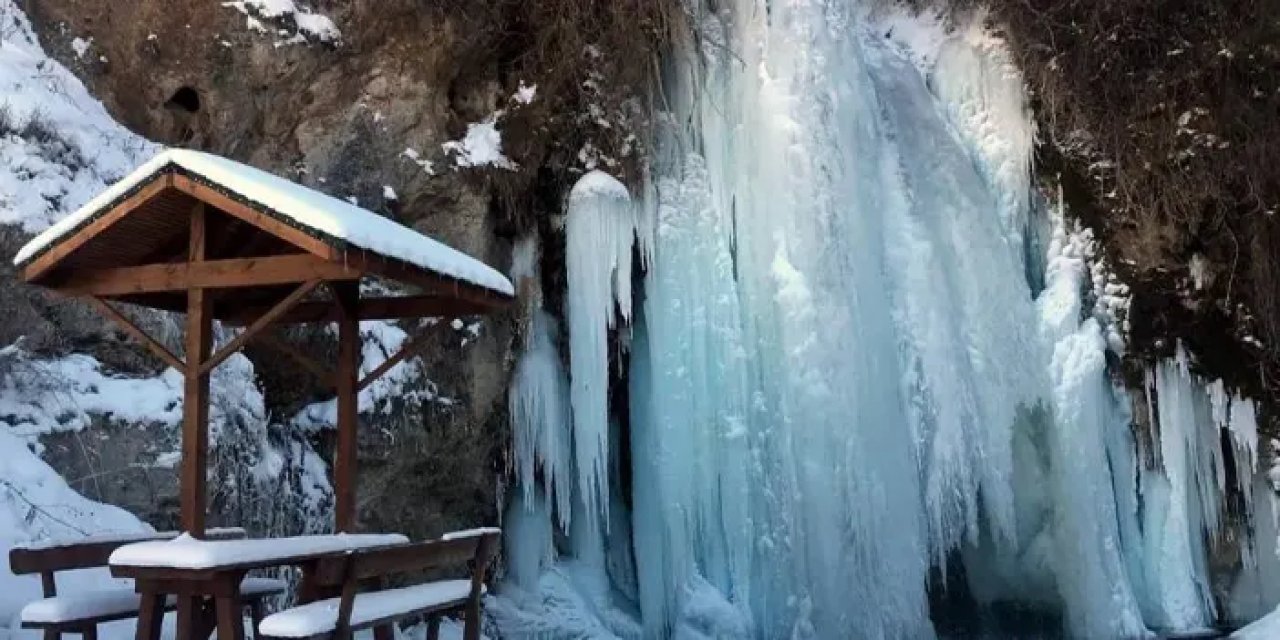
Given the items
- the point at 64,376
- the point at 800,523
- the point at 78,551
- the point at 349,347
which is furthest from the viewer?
the point at 800,523

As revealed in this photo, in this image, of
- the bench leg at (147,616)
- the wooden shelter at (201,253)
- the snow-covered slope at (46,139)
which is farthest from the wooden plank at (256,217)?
the snow-covered slope at (46,139)

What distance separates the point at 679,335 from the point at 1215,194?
5.99 meters

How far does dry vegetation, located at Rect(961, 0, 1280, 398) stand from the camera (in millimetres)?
11883

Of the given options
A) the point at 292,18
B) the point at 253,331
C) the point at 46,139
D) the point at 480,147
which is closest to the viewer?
the point at 253,331

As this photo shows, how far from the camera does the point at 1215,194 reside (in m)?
12.0

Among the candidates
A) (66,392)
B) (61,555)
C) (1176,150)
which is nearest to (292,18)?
(66,392)

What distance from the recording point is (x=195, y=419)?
5395 millimetres

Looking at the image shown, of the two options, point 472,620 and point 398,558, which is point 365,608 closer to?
point 398,558

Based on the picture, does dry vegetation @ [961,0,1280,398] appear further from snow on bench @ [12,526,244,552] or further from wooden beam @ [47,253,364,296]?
snow on bench @ [12,526,244,552]

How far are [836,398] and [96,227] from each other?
6.53m

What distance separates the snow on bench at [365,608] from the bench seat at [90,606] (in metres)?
0.79

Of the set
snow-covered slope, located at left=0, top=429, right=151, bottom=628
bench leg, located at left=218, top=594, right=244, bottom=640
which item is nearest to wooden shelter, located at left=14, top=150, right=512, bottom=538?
bench leg, located at left=218, top=594, right=244, bottom=640

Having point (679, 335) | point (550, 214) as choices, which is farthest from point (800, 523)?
point (550, 214)

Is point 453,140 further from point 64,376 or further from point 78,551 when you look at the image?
point 78,551
